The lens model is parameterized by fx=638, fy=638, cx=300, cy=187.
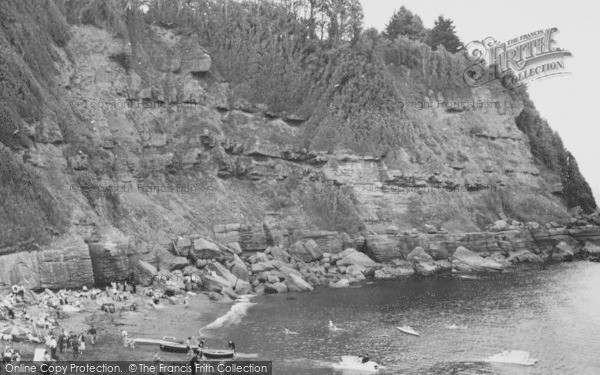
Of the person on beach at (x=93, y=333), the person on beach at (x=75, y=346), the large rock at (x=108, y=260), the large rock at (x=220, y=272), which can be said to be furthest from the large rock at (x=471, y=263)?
the person on beach at (x=75, y=346)

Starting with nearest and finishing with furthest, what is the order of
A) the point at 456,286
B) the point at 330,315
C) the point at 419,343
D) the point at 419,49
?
the point at 419,343 < the point at 330,315 < the point at 456,286 < the point at 419,49

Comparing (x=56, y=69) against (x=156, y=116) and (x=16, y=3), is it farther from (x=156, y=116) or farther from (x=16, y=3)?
(x=156, y=116)

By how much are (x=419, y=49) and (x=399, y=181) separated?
30618 mm

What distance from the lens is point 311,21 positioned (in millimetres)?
108312

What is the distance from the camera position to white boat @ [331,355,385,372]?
140 feet

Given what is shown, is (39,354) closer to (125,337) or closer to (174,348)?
(125,337)

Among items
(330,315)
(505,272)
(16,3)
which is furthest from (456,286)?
(16,3)

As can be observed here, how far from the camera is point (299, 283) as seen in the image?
70.9 m

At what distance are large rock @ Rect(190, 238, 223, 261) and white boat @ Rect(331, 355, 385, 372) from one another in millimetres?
30715

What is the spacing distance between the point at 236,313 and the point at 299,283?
1379 centimetres

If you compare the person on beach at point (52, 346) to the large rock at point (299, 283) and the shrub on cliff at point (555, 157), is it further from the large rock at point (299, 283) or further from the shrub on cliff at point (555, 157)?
the shrub on cliff at point (555, 157)

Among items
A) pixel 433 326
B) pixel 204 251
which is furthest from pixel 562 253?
pixel 204 251

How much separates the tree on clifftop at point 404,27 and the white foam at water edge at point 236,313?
256ft

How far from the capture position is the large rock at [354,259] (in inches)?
3179
